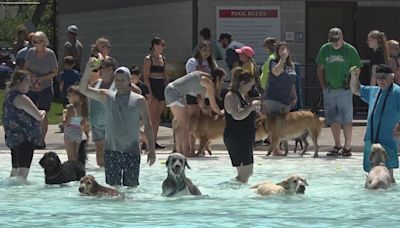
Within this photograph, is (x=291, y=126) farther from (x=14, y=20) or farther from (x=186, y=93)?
(x=14, y=20)

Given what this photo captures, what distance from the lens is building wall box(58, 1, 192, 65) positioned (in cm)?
2311

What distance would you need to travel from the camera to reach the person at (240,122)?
1106 centimetres

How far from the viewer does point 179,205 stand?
9828 mm

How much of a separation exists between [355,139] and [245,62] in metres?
3.09

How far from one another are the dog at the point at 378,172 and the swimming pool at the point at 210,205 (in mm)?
87

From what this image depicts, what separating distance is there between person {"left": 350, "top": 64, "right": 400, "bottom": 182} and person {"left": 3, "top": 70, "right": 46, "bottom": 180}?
12.2ft

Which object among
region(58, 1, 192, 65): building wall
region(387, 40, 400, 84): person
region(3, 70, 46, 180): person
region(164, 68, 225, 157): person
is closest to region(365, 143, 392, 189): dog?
region(164, 68, 225, 157): person

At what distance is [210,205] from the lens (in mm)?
9898

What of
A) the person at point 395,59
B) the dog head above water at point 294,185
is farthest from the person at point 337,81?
the dog head above water at point 294,185

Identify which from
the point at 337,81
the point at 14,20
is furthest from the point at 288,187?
the point at 14,20

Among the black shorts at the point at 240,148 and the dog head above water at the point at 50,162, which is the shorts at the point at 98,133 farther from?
the black shorts at the point at 240,148

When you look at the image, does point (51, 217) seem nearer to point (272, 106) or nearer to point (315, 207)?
point (315, 207)

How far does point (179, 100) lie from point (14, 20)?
40860 millimetres

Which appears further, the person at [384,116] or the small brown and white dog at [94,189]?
the person at [384,116]
